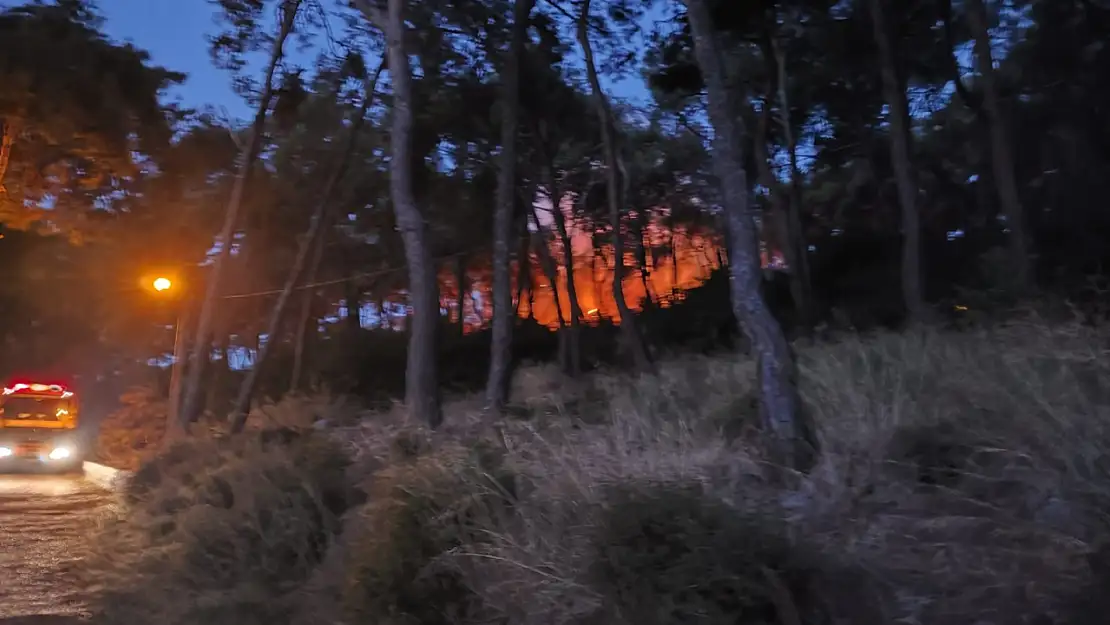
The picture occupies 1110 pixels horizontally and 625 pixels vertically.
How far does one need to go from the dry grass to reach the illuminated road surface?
1.61 feet

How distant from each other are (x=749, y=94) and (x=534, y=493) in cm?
2006

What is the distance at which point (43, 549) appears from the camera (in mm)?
11211

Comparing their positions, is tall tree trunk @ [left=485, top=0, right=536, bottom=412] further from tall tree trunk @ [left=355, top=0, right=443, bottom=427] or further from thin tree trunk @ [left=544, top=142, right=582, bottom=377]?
thin tree trunk @ [left=544, top=142, right=582, bottom=377]

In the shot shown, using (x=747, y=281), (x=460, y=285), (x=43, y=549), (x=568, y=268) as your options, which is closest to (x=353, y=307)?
(x=460, y=285)

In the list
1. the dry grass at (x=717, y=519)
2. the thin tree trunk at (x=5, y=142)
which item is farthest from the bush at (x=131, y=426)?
the dry grass at (x=717, y=519)

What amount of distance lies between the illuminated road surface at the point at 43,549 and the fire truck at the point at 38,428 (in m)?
4.57

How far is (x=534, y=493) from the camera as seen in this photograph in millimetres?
6980

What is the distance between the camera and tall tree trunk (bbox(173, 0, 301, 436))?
60.3ft

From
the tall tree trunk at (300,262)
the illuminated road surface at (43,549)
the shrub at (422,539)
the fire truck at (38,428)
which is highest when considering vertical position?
the tall tree trunk at (300,262)

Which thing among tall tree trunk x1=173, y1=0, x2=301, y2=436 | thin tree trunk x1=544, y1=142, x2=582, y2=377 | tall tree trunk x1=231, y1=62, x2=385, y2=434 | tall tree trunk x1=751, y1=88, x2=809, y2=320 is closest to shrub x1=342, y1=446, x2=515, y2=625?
tall tree trunk x1=231, y1=62, x2=385, y2=434

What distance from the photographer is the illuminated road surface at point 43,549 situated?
26.7 ft

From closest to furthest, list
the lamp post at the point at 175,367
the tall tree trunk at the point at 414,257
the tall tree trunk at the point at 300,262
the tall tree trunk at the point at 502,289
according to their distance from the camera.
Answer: the tall tree trunk at the point at 414,257 < the tall tree trunk at the point at 502,289 < the tall tree trunk at the point at 300,262 < the lamp post at the point at 175,367

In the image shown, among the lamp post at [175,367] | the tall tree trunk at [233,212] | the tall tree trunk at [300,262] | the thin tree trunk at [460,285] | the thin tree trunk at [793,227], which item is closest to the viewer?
the tall tree trunk at [233,212]

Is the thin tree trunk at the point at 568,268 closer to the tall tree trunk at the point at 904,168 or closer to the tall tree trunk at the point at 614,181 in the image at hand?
the tall tree trunk at the point at 614,181
